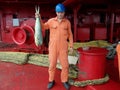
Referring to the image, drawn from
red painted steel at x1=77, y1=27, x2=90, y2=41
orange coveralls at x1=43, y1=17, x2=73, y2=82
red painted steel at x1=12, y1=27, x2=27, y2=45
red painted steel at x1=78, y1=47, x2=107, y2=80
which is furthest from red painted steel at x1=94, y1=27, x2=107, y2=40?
orange coveralls at x1=43, y1=17, x2=73, y2=82

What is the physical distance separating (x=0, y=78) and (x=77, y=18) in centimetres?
347

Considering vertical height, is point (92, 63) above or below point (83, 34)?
below

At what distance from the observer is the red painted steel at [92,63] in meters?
3.65

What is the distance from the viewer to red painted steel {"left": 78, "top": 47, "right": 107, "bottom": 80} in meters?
3.65

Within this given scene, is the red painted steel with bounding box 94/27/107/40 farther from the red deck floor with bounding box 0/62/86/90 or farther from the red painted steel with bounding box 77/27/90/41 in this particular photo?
the red deck floor with bounding box 0/62/86/90

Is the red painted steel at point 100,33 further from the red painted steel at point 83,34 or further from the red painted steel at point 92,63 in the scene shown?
the red painted steel at point 92,63

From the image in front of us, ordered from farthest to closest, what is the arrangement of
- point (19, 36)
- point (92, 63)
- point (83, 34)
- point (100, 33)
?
point (100, 33)
point (83, 34)
point (19, 36)
point (92, 63)

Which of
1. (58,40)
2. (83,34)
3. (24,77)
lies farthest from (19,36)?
(58,40)

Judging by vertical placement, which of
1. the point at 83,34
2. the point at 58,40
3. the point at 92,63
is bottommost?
the point at 92,63

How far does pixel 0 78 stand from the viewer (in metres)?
4.09

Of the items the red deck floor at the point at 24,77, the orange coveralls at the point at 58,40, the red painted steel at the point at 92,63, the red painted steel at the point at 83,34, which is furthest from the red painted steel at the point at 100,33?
the orange coveralls at the point at 58,40

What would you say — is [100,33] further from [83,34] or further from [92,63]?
[92,63]

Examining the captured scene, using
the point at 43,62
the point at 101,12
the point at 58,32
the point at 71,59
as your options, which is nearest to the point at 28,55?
the point at 43,62

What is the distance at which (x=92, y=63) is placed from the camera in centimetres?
368
